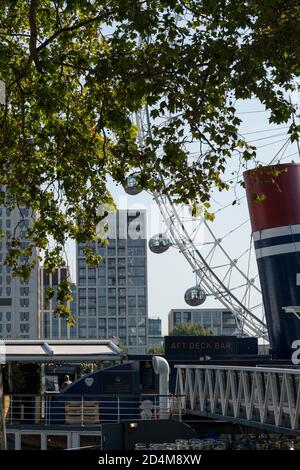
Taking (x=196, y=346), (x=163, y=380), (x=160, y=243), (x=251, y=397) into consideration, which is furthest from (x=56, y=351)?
(x=160, y=243)

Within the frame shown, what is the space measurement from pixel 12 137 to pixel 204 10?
20.0 feet

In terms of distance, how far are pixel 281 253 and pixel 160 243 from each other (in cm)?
2045

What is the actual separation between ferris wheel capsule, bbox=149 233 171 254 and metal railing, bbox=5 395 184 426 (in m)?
19.5

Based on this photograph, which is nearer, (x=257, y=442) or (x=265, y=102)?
(x=265, y=102)

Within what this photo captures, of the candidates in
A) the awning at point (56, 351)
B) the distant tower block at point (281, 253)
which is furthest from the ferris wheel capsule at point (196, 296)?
the distant tower block at point (281, 253)

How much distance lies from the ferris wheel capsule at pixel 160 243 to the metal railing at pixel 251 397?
20124 mm

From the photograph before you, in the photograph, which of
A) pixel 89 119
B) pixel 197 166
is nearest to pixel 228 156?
pixel 197 166

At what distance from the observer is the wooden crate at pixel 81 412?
A: 120 feet

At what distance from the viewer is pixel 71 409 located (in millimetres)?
37781

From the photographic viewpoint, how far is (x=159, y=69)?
19.3m

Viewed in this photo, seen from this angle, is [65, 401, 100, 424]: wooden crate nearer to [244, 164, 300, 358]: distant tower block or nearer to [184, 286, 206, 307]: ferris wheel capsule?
[244, 164, 300, 358]: distant tower block

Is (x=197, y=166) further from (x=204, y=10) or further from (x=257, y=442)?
(x=257, y=442)

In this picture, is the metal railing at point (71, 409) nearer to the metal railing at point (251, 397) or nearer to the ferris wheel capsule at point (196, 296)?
the metal railing at point (251, 397)

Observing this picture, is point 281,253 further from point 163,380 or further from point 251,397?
point 251,397
